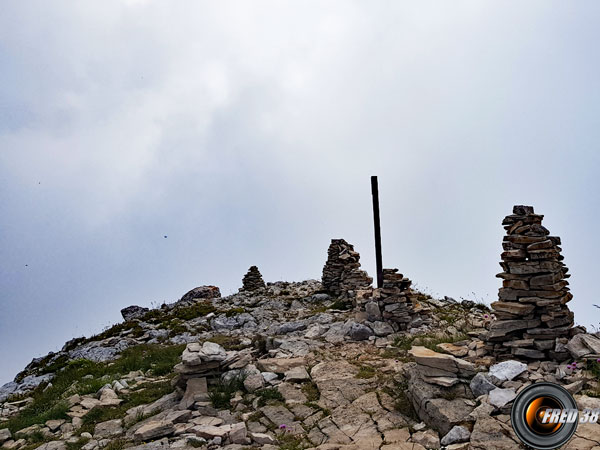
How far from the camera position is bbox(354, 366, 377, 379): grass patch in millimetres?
9195

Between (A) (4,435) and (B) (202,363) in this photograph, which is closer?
(A) (4,435)

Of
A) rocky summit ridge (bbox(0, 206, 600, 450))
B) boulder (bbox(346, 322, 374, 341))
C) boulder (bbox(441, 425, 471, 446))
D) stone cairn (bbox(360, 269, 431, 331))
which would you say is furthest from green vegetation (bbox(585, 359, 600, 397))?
stone cairn (bbox(360, 269, 431, 331))

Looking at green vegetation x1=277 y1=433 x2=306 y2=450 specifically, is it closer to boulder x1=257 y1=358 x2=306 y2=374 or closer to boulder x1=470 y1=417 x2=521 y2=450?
boulder x1=470 y1=417 x2=521 y2=450

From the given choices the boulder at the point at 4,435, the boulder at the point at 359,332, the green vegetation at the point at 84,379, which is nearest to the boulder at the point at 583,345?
the boulder at the point at 359,332

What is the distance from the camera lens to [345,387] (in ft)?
28.4

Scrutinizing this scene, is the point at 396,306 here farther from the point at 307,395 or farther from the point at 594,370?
the point at 594,370

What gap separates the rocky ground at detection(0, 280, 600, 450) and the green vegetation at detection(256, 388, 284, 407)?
0.10 ft

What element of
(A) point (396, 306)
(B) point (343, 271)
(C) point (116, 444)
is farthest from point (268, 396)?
(B) point (343, 271)

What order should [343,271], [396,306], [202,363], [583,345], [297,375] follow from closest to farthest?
[583,345], [297,375], [202,363], [396,306], [343,271]

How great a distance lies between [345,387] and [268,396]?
5.87 feet

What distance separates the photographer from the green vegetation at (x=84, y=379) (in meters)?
9.87

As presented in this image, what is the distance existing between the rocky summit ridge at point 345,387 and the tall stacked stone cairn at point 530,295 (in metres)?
0.03

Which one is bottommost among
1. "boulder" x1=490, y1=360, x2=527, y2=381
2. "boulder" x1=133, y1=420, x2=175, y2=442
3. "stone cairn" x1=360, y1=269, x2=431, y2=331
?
"boulder" x1=133, y1=420, x2=175, y2=442

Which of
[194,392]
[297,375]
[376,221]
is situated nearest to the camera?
→ [194,392]
